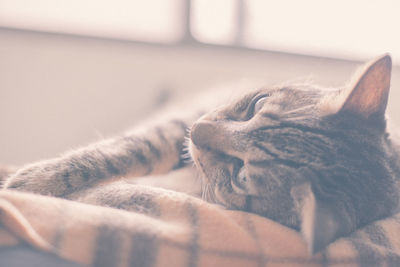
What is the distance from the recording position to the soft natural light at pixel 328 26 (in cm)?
200

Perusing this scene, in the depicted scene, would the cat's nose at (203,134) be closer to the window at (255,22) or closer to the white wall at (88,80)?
the white wall at (88,80)

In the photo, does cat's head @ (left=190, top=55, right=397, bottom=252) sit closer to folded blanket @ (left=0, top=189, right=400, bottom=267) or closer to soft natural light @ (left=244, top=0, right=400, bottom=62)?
folded blanket @ (left=0, top=189, right=400, bottom=267)

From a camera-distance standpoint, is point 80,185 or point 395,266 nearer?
point 395,266

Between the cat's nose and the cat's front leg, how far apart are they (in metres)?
0.20

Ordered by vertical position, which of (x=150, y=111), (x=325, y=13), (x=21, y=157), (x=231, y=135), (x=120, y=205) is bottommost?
(x=21, y=157)

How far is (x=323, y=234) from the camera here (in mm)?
572

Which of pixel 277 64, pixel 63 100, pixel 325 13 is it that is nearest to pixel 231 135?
pixel 63 100

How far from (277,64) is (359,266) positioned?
1471mm

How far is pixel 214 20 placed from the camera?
198 cm

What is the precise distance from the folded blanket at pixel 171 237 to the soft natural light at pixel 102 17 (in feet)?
4.32

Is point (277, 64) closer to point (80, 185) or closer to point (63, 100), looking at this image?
point (63, 100)

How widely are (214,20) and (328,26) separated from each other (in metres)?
0.70

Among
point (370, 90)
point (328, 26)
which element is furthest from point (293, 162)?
point (328, 26)

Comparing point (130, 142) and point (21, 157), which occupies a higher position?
point (130, 142)
